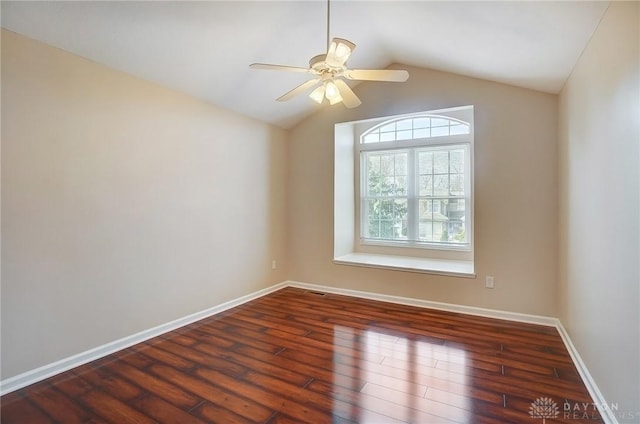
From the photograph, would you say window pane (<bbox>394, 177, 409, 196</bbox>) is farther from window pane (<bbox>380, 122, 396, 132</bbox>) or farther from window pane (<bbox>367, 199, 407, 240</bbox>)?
window pane (<bbox>380, 122, 396, 132</bbox>)

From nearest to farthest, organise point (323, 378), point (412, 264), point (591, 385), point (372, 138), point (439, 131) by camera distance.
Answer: point (591, 385)
point (323, 378)
point (412, 264)
point (439, 131)
point (372, 138)

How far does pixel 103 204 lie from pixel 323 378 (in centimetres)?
218

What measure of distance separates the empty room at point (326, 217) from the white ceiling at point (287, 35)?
2 cm

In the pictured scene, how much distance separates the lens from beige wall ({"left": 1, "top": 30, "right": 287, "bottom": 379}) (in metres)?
2.16

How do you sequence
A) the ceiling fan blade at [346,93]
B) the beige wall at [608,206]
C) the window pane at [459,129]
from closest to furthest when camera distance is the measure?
the beige wall at [608,206] → the ceiling fan blade at [346,93] → the window pane at [459,129]

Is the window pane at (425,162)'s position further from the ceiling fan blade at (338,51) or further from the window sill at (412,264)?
the ceiling fan blade at (338,51)

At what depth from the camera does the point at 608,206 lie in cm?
184

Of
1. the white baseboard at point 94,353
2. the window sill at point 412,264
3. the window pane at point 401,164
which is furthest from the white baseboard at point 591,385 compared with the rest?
the white baseboard at point 94,353

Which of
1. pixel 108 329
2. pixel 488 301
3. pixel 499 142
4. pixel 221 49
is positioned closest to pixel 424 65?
pixel 499 142

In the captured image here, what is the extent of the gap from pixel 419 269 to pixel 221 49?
304cm

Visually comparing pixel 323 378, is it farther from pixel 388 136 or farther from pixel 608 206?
pixel 388 136

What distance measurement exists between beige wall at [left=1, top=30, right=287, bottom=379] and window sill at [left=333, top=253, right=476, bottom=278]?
5.11ft

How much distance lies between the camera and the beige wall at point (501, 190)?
3217 millimetres

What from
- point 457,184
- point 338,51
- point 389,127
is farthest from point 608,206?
point 389,127
